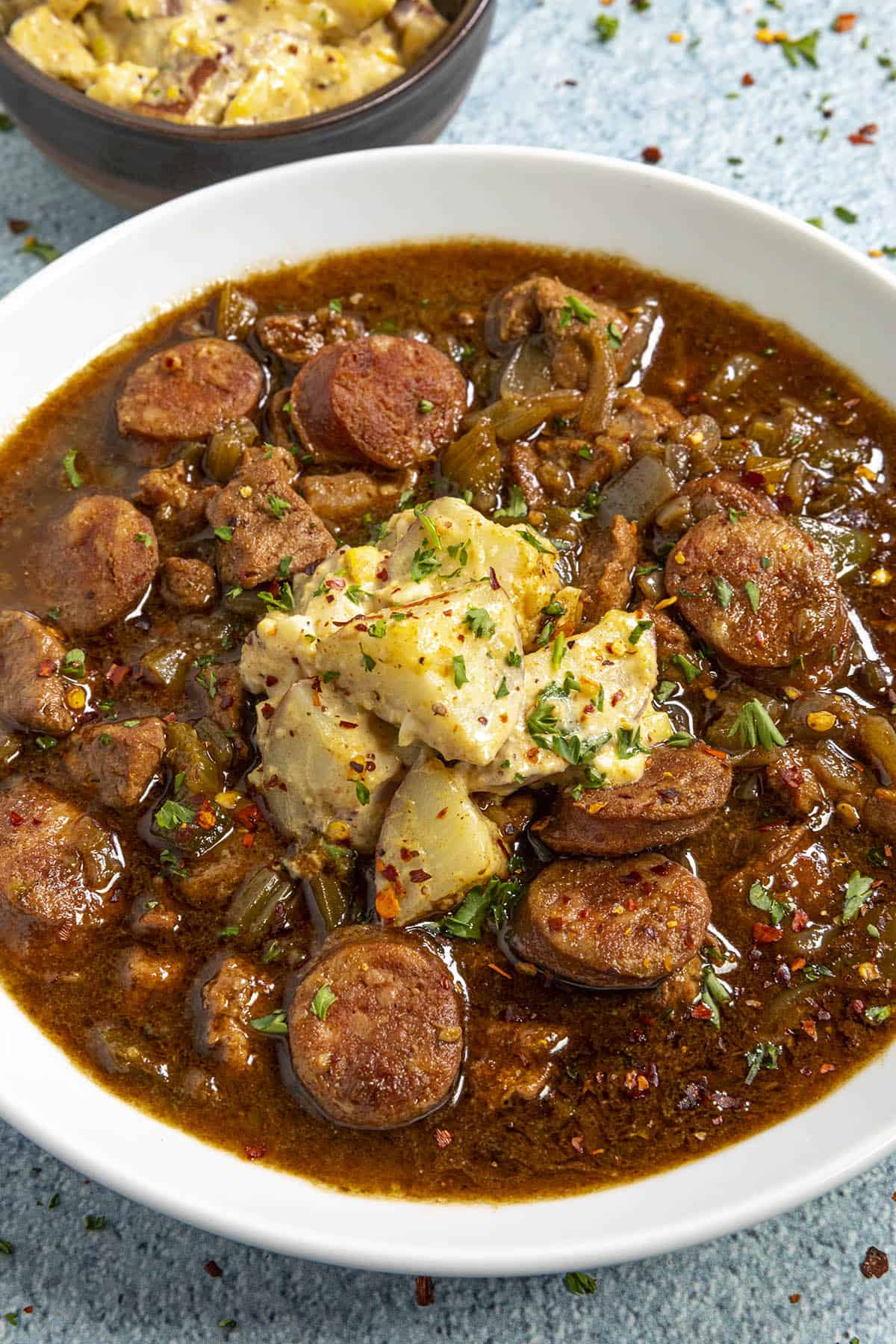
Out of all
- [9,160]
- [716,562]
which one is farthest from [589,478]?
[9,160]

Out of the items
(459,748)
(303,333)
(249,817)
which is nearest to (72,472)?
(303,333)

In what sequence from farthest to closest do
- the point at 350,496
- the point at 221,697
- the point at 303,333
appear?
the point at 303,333 < the point at 350,496 < the point at 221,697

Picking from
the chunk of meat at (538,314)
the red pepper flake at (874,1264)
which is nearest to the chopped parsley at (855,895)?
the red pepper flake at (874,1264)

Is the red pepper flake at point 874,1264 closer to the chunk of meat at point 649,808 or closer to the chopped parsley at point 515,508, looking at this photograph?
the chunk of meat at point 649,808

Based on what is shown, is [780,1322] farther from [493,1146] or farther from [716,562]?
[716,562]

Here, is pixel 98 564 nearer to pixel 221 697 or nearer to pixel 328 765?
pixel 221 697

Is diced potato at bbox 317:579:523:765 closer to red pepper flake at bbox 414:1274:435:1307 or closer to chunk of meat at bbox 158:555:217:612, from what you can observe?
chunk of meat at bbox 158:555:217:612
